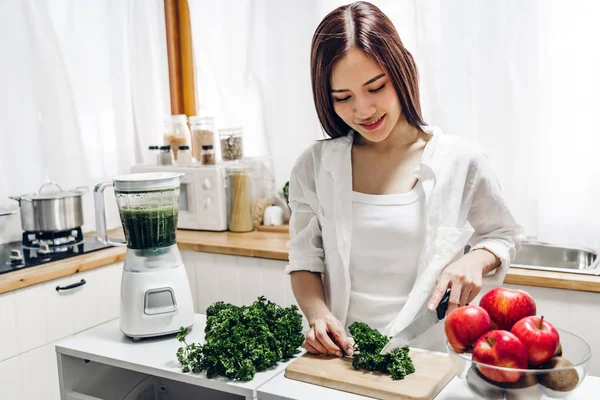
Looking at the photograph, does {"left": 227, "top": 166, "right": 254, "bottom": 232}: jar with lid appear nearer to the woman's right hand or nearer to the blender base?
the blender base

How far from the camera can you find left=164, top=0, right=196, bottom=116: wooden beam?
3240mm

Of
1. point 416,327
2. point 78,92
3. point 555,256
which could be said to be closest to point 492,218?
point 416,327

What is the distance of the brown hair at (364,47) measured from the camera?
4.40ft

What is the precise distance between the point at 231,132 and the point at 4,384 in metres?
1.41

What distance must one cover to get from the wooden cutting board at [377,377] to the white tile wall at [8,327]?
1242 millimetres

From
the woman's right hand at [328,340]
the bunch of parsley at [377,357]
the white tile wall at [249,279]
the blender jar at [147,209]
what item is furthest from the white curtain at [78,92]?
the bunch of parsley at [377,357]

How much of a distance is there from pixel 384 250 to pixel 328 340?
0.30m

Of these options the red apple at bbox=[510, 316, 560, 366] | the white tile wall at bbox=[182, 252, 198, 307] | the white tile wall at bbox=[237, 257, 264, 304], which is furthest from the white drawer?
the red apple at bbox=[510, 316, 560, 366]

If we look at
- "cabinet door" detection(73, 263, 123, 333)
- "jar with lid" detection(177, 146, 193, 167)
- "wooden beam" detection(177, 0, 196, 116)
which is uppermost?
"wooden beam" detection(177, 0, 196, 116)

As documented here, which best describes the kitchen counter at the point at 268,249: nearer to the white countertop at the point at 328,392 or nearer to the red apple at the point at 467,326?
the white countertop at the point at 328,392

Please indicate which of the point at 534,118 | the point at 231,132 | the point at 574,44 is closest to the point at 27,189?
the point at 231,132

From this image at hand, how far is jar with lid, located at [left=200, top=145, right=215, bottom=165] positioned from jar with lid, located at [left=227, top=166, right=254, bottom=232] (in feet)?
0.37

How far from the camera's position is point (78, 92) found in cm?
282

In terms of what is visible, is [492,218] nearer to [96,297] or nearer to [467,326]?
[467,326]
